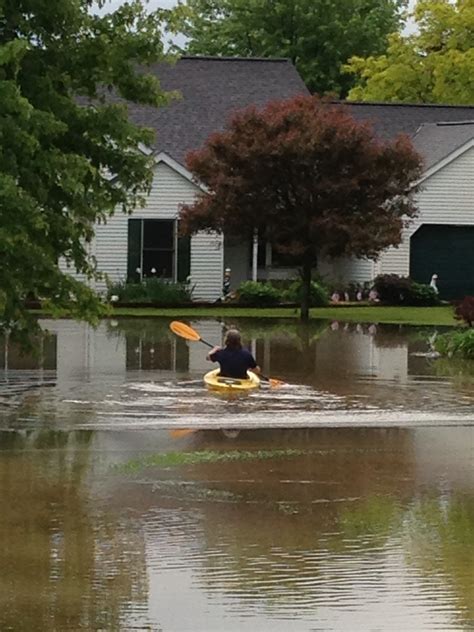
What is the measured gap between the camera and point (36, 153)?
17.6 m

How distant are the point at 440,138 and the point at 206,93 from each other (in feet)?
27.6

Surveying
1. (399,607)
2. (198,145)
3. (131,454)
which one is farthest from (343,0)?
(399,607)

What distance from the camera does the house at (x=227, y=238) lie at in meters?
46.2

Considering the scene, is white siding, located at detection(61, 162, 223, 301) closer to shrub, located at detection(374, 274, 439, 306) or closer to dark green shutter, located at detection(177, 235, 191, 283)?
dark green shutter, located at detection(177, 235, 191, 283)

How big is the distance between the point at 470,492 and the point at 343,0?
6398 centimetres

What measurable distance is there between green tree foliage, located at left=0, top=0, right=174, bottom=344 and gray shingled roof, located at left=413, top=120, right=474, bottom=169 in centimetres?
3005

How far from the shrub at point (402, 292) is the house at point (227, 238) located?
6.34ft

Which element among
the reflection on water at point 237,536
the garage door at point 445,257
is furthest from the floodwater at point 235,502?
the garage door at point 445,257

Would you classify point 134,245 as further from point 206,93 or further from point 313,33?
point 313,33

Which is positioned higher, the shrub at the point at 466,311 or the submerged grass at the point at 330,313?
the shrub at the point at 466,311

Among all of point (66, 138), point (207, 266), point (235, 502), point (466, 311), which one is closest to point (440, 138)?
point (207, 266)

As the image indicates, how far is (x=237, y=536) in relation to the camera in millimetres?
11633

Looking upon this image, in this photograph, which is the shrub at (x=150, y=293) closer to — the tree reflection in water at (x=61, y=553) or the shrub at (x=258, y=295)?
the shrub at (x=258, y=295)

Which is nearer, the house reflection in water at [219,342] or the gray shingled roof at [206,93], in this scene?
the house reflection in water at [219,342]
